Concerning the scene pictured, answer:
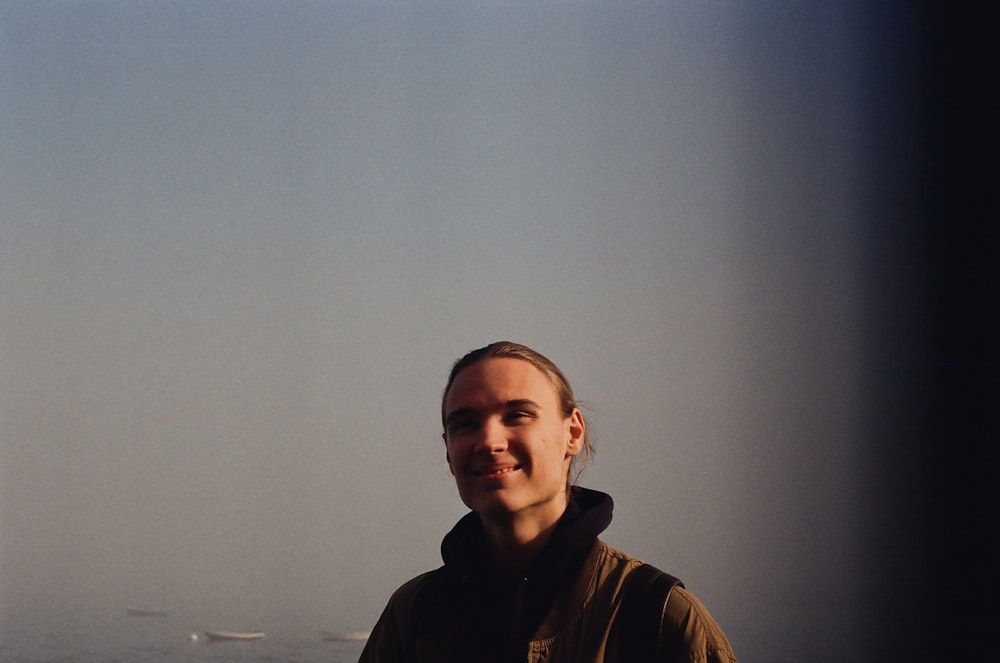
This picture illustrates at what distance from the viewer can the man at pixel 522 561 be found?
2.66 feet

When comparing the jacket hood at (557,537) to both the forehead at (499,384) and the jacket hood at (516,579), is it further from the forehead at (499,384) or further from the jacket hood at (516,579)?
the forehead at (499,384)

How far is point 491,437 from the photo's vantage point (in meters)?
0.86

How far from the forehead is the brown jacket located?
4.6 inches

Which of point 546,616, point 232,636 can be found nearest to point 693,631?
point 546,616

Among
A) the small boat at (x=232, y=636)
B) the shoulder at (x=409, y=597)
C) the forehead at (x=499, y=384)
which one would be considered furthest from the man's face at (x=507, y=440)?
the small boat at (x=232, y=636)

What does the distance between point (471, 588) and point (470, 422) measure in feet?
0.50

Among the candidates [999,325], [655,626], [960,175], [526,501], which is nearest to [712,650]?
[655,626]

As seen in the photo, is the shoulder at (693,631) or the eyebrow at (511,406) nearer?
the shoulder at (693,631)

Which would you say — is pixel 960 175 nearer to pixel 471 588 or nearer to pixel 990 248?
pixel 990 248

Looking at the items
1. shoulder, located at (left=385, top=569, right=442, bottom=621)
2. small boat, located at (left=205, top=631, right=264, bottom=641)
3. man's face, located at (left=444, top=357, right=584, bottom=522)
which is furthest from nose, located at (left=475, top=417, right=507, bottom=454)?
small boat, located at (left=205, top=631, right=264, bottom=641)

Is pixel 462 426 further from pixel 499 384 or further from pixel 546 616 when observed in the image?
pixel 546 616

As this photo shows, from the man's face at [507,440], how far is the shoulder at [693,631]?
0.15 metres

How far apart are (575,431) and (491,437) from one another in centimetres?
12

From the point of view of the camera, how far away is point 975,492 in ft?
5.14
